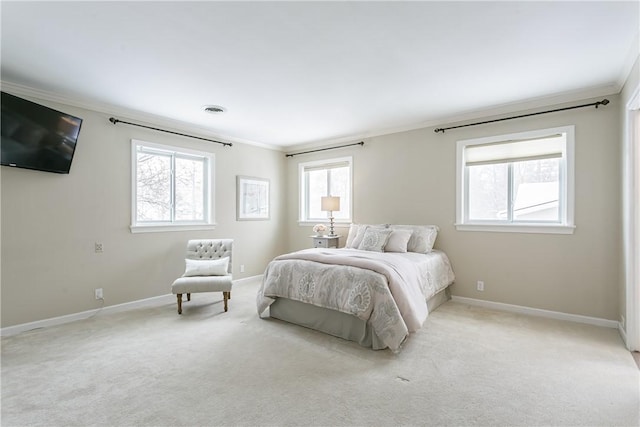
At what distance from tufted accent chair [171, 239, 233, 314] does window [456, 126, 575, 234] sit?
10.9 ft

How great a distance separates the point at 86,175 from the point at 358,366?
3793 mm

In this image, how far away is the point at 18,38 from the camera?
241 cm

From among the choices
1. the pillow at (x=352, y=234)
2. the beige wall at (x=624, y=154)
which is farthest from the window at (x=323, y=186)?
the beige wall at (x=624, y=154)

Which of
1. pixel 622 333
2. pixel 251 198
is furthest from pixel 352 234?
pixel 622 333

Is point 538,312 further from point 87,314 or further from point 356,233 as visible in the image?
point 87,314

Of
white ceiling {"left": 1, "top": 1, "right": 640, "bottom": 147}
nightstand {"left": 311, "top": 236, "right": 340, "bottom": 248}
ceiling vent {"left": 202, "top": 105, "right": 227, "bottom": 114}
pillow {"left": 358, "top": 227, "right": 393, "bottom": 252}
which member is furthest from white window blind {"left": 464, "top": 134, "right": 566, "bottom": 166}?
→ ceiling vent {"left": 202, "top": 105, "right": 227, "bottom": 114}

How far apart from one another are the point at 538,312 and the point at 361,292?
2.48 m

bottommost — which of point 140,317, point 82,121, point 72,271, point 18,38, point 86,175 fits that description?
point 140,317

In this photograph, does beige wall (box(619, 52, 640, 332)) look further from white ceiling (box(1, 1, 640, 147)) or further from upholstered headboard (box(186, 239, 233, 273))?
upholstered headboard (box(186, 239, 233, 273))

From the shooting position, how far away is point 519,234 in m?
3.94

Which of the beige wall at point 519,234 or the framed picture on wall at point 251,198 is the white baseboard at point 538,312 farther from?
the framed picture on wall at point 251,198

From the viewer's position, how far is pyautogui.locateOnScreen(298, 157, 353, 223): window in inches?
224

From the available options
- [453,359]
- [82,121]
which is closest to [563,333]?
[453,359]

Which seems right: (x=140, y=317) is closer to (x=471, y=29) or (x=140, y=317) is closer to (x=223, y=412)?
(x=223, y=412)
